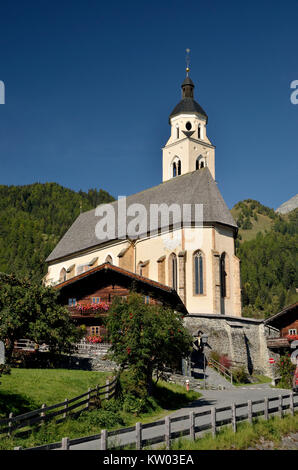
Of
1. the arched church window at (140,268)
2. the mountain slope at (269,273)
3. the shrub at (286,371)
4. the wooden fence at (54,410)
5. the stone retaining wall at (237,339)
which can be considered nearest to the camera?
the wooden fence at (54,410)

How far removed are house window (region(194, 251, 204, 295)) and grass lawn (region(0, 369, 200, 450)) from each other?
61.5 feet

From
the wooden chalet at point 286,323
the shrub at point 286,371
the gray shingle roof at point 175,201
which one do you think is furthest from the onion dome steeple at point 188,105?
the shrub at point 286,371

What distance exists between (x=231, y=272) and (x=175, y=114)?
2499 centimetres

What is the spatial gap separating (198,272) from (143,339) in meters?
23.6

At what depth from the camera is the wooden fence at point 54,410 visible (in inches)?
582

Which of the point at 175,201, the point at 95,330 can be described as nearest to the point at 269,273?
the point at 175,201

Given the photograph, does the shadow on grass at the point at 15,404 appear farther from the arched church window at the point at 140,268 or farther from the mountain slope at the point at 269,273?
the mountain slope at the point at 269,273

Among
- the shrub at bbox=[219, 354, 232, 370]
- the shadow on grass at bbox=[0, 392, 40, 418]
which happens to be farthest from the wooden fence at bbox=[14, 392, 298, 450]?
the shrub at bbox=[219, 354, 232, 370]

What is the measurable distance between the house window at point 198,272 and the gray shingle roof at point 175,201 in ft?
10.3

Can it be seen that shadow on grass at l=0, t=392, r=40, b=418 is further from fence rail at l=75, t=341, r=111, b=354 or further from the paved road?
fence rail at l=75, t=341, r=111, b=354

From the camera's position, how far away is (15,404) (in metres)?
18.5

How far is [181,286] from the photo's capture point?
147 ft

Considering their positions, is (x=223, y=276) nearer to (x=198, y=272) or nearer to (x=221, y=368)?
(x=198, y=272)
